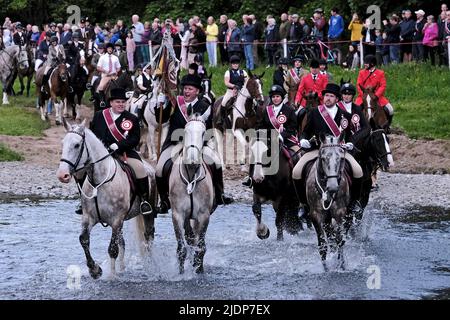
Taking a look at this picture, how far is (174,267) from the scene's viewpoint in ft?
56.2

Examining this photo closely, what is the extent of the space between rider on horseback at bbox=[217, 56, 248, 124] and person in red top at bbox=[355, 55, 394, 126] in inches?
137

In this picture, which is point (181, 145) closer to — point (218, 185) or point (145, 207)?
point (218, 185)

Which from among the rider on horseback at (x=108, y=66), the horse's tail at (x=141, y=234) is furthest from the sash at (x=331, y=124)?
the rider on horseback at (x=108, y=66)

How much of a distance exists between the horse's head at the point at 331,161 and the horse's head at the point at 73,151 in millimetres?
3425

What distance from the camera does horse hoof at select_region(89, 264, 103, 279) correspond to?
54.0ft

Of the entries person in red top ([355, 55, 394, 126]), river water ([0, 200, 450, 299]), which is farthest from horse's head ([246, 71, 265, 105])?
river water ([0, 200, 450, 299])

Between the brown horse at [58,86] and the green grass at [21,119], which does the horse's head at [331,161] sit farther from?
the brown horse at [58,86]

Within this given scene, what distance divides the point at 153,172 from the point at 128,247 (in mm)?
1771

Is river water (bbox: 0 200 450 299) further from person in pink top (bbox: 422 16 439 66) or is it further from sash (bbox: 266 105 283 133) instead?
person in pink top (bbox: 422 16 439 66)

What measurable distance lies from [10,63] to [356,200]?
24.6 meters

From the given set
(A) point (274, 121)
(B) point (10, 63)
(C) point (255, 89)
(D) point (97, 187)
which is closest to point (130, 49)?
(B) point (10, 63)

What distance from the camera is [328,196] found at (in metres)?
16.9

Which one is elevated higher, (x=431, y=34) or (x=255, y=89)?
(x=431, y=34)
